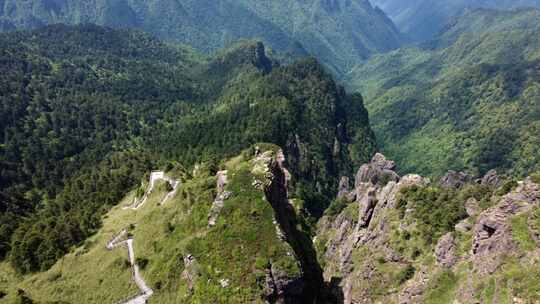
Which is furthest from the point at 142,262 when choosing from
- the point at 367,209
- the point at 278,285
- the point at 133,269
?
the point at 367,209

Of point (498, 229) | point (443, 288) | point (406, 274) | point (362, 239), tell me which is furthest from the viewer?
point (362, 239)

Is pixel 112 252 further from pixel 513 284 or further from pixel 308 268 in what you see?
pixel 513 284

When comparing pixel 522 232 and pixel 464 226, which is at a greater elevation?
pixel 522 232

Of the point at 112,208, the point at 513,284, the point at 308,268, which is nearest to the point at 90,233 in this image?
the point at 112,208

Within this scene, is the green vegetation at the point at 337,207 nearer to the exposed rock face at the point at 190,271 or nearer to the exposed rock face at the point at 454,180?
the exposed rock face at the point at 454,180

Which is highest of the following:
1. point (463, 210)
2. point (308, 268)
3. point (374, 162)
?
point (308, 268)

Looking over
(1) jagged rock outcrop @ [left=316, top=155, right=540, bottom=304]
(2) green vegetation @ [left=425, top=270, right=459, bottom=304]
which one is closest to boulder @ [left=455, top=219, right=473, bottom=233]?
(1) jagged rock outcrop @ [left=316, top=155, right=540, bottom=304]

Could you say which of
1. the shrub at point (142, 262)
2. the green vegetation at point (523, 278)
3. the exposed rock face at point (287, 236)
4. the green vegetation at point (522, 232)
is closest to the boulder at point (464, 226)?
the green vegetation at point (522, 232)

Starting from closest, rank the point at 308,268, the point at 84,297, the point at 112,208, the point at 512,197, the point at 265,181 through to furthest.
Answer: the point at 512,197 → the point at 308,268 → the point at 265,181 → the point at 84,297 → the point at 112,208

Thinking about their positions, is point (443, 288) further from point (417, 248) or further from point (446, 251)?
point (417, 248)
